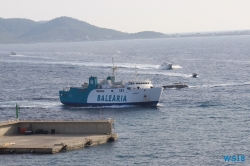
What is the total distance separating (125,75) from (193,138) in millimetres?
84224

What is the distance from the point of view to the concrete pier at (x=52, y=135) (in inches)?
2616

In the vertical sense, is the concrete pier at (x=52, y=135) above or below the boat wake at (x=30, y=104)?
below

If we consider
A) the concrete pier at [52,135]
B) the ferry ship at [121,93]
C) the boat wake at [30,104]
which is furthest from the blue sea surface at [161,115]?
the ferry ship at [121,93]

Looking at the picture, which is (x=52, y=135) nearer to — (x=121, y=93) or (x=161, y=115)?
(x=161, y=115)

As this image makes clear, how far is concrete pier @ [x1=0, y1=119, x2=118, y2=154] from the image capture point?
2616 inches

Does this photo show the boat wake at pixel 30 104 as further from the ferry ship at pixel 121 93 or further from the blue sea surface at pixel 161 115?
the ferry ship at pixel 121 93

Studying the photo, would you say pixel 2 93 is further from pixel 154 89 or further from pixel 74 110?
pixel 154 89

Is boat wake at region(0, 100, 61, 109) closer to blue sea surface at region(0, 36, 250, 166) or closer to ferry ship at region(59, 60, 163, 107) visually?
blue sea surface at region(0, 36, 250, 166)

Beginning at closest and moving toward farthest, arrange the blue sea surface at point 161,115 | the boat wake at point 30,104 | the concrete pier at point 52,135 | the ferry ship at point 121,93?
1. the blue sea surface at point 161,115
2. the concrete pier at point 52,135
3. the ferry ship at point 121,93
4. the boat wake at point 30,104

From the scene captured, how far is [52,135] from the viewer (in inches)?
2913

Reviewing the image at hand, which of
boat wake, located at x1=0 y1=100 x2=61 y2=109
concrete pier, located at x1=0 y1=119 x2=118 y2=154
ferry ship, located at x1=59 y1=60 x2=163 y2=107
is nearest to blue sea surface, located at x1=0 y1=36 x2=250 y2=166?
boat wake, located at x1=0 y1=100 x2=61 y2=109

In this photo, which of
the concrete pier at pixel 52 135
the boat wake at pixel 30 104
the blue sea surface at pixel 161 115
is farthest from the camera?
the boat wake at pixel 30 104

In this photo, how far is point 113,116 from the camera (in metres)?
93.6

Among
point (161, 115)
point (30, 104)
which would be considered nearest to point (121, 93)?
point (161, 115)
